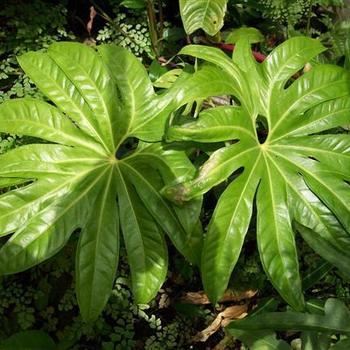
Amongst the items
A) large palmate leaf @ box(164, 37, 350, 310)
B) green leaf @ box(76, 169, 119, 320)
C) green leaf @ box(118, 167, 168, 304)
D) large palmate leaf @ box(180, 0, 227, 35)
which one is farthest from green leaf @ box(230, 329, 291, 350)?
large palmate leaf @ box(180, 0, 227, 35)

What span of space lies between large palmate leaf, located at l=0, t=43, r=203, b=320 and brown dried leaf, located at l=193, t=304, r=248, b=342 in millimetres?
499

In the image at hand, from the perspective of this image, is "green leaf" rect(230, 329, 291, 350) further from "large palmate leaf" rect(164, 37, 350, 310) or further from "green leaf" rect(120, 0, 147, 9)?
"green leaf" rect(120, 0, 147, 9)

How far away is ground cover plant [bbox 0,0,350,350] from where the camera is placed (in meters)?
1.44

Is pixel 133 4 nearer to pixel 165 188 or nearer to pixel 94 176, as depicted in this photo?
pixel 94 176

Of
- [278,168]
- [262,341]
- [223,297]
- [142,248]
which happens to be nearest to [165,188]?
[142,248]

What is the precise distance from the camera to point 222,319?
192cm

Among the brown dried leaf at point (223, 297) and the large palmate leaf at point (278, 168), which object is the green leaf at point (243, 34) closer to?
the large palmate leaf at point (278, 168)

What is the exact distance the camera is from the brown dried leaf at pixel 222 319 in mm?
1890

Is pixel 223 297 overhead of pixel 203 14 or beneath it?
beneath

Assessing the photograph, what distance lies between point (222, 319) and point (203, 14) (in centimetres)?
106

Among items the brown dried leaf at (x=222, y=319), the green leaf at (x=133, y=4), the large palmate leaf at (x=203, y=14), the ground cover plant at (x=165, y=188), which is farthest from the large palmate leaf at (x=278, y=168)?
the green leaf at (x=133, y=4)

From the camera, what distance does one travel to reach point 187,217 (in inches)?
56.6

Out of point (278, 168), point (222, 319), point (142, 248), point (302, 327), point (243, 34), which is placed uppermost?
point (243, 34)

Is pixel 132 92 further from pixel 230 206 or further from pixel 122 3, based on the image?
pixel 122 3
